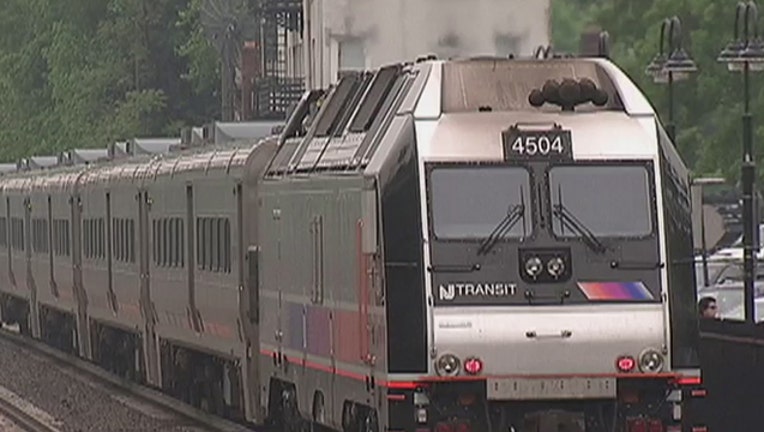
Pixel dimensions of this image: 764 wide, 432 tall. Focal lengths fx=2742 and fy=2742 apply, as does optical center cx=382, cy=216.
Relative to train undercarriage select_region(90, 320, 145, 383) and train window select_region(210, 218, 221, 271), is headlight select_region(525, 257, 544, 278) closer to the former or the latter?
train window select_region(210, 218, 221, 271)

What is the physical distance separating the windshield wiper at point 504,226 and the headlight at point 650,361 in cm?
118

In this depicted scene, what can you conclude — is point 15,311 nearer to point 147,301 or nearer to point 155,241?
point 147,301

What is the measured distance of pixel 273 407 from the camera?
23.7 meters

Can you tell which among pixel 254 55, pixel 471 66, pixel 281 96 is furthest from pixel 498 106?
pixel 254 55

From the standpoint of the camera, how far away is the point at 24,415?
3028 cm

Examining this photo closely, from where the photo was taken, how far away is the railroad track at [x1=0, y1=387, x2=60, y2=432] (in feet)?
93.8

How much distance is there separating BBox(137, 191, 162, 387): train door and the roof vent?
14085 millimetres

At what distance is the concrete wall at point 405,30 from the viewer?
69.4 m

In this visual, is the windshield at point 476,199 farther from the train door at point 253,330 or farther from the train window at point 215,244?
the train window at point 215,244

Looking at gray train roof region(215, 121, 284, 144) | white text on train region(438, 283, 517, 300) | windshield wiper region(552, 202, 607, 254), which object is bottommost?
white text on train region(438, 283, 517, 300)

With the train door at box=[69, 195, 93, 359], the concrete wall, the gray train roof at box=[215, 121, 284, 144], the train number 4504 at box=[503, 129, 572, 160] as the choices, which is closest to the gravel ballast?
the train door at box=[69, 195, 93, 359]

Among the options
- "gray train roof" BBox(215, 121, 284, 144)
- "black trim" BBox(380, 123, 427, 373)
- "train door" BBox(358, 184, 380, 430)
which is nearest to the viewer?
"black trim" BBox(380, 123, 427, 373)

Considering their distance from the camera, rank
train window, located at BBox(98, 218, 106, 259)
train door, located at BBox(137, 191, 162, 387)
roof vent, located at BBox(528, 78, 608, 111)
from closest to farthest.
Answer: roof vent, located at BBox(528, 78, 608, 111) < train door, located at BBox(137, 191, 162, 387) < train window, located at BBox(98, 218, 106, 259)

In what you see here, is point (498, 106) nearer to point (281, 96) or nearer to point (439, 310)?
point (439, 310)
